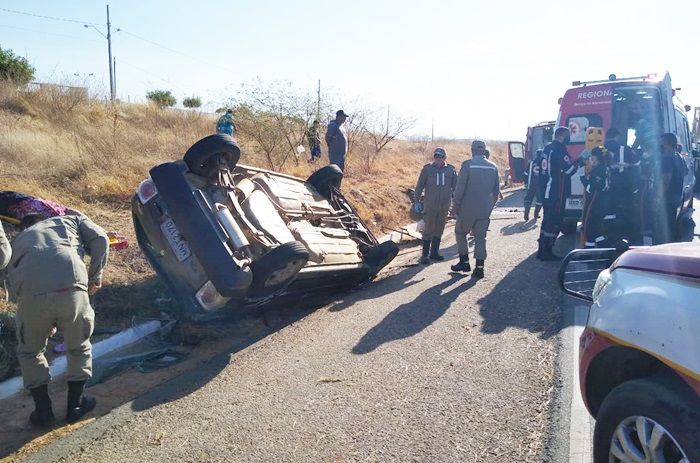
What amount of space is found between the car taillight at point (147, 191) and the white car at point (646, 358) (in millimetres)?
3870

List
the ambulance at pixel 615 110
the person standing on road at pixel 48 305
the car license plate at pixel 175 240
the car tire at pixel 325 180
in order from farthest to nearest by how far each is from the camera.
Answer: the ambulance at pixel 615 110, the car tire at pixel 325 180, the car license plate at pixel 175 240, the person standing on road at pixel 48 305

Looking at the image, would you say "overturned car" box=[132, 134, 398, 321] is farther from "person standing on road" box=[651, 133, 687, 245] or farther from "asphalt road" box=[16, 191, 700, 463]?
"person standing on road" box=[651, 133, 687, 245]

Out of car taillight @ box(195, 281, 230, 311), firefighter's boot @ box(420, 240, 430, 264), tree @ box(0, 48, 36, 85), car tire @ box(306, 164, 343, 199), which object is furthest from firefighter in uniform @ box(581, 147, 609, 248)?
tree @ box(0, 48, 36, 85)

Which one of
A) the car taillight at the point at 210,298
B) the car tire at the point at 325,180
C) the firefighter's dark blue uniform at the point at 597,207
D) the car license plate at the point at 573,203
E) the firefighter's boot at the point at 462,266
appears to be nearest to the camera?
the car taillight at the point at 210,298

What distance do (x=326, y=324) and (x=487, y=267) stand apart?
312 centimetres

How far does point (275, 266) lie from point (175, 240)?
3.22 ft

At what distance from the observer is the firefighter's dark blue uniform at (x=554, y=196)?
8133 millimetres

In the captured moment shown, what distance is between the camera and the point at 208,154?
529 centimetres

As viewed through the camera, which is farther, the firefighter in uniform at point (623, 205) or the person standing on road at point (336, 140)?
the person standing on road at point (336, 140)

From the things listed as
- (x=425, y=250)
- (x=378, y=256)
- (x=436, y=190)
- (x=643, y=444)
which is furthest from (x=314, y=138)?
(x=643, y=444)

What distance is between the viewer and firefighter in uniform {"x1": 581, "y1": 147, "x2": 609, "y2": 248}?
673cm

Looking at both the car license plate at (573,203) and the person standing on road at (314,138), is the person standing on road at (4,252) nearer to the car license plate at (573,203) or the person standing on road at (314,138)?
the car license plate at (573,203)

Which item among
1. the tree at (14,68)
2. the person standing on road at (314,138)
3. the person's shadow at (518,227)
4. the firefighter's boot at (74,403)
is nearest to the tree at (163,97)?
the tree at (14,68)

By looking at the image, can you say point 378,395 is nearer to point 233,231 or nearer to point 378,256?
point 233,231
